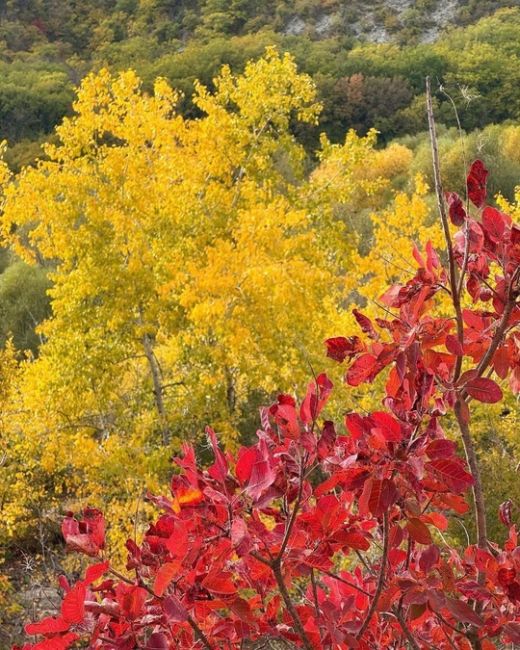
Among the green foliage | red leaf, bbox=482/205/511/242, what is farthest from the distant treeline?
red leaf, bbox=482/205/511/242

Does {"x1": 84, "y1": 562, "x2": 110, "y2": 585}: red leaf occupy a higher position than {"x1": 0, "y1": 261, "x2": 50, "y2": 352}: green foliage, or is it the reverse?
{"x1": 84, "y1": 562, "x2": 110, "y2": 585}: red leaf

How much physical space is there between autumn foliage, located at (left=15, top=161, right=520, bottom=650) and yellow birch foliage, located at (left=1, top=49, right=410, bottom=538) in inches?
239

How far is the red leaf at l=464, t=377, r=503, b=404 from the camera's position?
1.39m

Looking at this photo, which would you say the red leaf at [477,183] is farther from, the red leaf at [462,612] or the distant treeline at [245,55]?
the distant treeline at [245,55]

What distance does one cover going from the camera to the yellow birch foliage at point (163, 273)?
8.27 meters

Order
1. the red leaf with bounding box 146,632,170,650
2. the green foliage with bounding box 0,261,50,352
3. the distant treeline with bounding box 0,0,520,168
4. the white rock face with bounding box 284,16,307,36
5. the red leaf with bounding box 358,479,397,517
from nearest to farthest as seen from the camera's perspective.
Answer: the red leaf with bounding box 358,479,397,517 → the red leaf with bounding box 146,632,170,650 → the green foliage with bounding box 0,261,50,352 → the distant treeline with bounding box 0,0,520,168 → the white rock face with bounding box 284,16,307,36

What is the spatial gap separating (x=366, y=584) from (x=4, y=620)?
842cm

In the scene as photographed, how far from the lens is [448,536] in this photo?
7285 mm

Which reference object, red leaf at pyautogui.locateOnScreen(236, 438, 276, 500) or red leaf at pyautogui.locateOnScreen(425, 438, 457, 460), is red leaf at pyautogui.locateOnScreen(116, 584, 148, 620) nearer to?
red leaf at pyautogui.locateOnScreen(236, 438, 276, 500)

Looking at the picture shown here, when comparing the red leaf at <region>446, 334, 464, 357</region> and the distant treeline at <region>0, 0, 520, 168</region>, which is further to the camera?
the distant treeline at <region>0, 0, 520, 168</region>

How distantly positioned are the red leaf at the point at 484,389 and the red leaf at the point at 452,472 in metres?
0.15

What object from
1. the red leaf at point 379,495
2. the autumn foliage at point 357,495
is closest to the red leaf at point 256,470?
the autumn foliage at point 357,495

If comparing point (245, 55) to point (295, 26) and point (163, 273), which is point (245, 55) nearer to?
point (295, 26)

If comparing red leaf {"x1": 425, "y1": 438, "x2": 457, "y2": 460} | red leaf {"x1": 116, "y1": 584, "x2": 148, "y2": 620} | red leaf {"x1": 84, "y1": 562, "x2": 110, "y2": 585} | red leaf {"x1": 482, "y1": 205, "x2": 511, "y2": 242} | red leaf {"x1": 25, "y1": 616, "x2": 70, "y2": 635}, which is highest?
red leaf {"x1": 482, "y1": 205, "x2": 511, "y2": 242}
